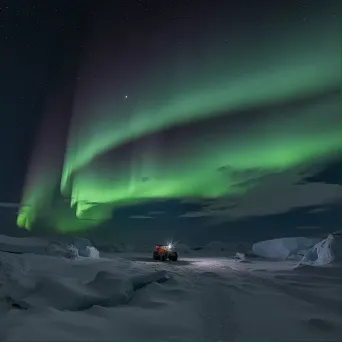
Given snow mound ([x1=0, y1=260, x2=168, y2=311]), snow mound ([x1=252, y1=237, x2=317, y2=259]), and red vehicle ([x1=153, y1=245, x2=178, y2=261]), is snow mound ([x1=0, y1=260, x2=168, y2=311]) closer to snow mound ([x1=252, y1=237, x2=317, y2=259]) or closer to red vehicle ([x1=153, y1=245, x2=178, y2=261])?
red vehicle ([x1=153, y1=245, x2=178, y2=261])

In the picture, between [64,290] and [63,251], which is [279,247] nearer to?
[63,251]

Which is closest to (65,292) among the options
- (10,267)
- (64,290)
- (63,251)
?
(64,290)

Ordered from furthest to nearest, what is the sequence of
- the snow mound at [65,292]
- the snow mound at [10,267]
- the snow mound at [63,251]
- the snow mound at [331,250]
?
the snow mound at [63,251] → the snow mound at [331,250] → the snow mound at [10,267] → the snow mound at [65,292]

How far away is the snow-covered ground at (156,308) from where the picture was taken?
6.15 m

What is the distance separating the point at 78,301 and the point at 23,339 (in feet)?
8.21

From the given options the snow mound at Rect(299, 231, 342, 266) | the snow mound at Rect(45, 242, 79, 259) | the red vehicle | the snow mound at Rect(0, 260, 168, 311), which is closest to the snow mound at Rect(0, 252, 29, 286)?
the snow mound at Rect(0, 260, 168, 311)

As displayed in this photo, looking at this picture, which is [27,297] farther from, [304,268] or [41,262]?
[304,268]

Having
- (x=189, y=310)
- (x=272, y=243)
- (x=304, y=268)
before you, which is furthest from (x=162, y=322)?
(x=272, y=243)

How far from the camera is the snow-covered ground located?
6152 mm

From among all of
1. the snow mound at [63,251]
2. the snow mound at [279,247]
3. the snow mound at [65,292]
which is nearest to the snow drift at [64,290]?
the snow mound at [65,292]

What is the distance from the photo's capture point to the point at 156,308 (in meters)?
7.96

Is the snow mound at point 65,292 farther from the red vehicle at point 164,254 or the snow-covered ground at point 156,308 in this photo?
the red vehicle at point 164,254

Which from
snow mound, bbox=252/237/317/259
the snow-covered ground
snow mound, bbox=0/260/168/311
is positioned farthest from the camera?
snow mound, bbox=252/237/317/259

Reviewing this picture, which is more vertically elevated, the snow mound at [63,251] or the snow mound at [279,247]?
the snow mound at [279,247]
